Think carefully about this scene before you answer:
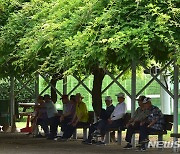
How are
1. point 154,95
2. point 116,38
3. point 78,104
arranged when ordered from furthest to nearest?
point 154,95 < point 78,104 < point 116,38

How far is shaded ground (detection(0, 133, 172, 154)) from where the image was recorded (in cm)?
1637

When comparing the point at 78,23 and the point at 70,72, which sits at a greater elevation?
the point at 78,23

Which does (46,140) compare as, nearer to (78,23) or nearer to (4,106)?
(4,106)

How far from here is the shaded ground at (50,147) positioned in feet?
53.7

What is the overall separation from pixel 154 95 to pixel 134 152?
17068mm

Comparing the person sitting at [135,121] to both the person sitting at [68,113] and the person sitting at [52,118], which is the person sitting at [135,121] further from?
the person sitting at [52,118]

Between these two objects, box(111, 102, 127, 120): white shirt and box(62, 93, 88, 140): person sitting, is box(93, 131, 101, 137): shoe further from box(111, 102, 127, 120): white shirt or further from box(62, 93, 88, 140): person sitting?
box(62, 93, 88, 140): person sitting

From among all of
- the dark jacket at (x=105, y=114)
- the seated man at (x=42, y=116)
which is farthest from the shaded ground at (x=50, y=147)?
the dark jacket at (x=105, y=114)

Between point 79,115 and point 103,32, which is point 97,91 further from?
point 103,32

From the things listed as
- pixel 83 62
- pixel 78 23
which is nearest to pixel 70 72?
pixel 83 62

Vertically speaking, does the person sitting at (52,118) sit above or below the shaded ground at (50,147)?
above

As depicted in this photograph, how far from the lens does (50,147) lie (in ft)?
58.0

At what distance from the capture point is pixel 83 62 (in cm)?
1245

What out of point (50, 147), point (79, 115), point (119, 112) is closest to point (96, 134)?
point (119, 112)
